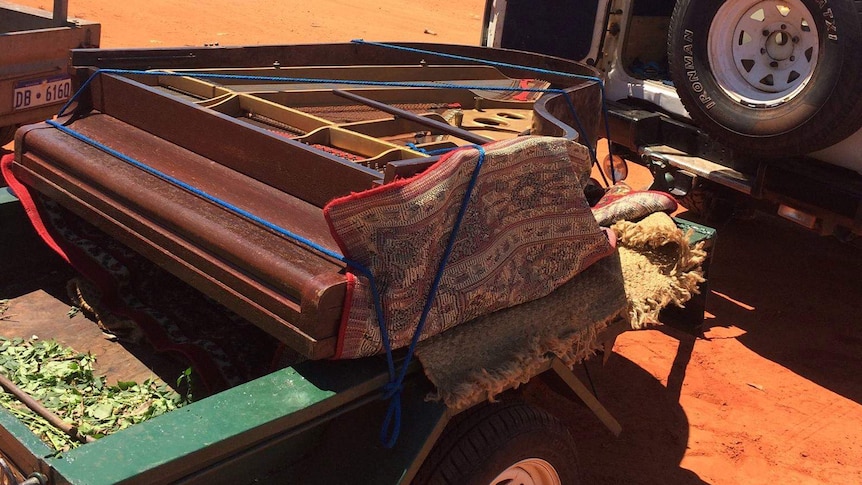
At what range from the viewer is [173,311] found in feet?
12.2

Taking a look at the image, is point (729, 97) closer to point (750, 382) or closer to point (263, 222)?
point (750, 382)

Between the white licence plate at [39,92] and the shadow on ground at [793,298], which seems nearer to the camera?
the shadow on ground at [793,298]

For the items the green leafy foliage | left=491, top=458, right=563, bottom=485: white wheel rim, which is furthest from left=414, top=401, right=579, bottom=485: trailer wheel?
the green leafy foliage

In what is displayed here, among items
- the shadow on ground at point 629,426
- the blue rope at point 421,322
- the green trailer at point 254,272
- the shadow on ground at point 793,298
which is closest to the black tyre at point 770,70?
the green trailer at point 254,272

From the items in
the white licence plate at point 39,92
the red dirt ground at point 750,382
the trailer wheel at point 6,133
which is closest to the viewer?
the red dirt ground at point 750,382

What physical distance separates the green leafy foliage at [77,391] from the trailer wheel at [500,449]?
1.02 m

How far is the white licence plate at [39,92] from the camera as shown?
21.1 feet

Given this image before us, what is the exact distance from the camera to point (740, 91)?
5.59 m

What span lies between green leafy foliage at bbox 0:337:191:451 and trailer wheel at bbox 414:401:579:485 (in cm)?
102

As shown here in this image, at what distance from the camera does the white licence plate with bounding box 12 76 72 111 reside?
21.1 ft

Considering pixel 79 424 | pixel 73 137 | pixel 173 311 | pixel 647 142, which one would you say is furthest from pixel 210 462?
pixel 647 142

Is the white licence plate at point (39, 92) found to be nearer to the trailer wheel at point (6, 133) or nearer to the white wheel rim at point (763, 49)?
the trailer wheel at point (6, 133)

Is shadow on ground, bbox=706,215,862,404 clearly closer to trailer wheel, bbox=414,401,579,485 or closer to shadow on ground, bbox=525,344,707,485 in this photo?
shadow on ground, bbox=525,344,707,485

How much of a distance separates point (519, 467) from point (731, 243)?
15.1 ft
